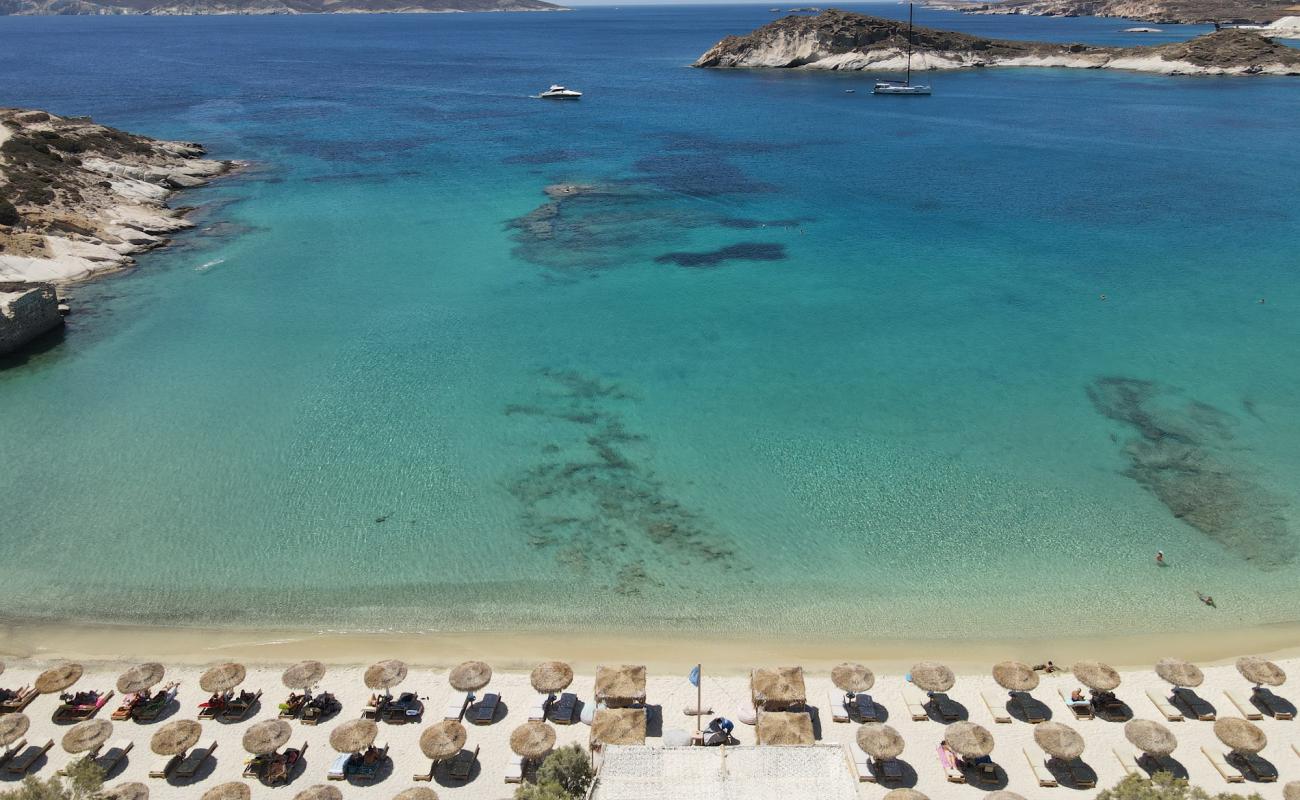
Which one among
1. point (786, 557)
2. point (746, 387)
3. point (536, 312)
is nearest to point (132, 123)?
point (536, 312)

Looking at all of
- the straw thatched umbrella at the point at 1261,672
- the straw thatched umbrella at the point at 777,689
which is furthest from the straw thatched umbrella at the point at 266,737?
the straw thatched umbrella at the point at 1261,672

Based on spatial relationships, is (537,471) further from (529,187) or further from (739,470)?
(529,187)

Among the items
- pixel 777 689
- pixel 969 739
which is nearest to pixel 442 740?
pixel 777 689

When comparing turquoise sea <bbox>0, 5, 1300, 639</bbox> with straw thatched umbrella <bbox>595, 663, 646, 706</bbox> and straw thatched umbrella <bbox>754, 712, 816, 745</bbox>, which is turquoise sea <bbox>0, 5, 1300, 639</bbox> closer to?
straw thatched umbrella <bbox>595, 663, 646, 706</bbox>

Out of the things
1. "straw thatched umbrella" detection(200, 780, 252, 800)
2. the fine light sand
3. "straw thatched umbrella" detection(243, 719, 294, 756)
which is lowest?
the fine light sand

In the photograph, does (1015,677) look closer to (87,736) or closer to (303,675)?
(303,675)

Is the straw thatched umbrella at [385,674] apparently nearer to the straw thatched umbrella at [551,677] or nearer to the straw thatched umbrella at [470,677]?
the straw thatched umbrella at [470,677]

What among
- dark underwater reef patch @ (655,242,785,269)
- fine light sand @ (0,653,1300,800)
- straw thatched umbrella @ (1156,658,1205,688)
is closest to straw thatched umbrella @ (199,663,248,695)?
fine light sand @ (0,653,1300,800)
